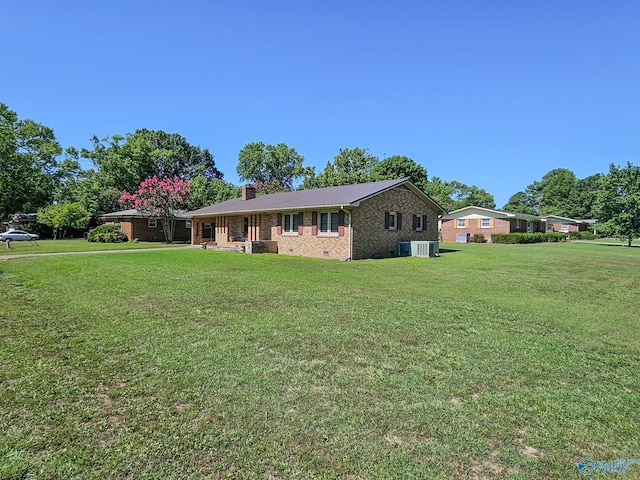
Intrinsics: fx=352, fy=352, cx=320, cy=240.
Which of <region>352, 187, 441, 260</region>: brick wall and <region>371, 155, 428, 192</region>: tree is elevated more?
<region>371, 155, 428, 192</region>: tree

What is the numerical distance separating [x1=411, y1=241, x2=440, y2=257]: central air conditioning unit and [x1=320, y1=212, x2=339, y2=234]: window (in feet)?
16.0

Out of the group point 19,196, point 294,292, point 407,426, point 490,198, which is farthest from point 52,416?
point 490,198

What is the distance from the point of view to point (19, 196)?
3525 cm

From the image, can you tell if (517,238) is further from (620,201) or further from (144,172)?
(144,172)

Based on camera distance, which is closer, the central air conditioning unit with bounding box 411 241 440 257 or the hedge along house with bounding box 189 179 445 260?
the hedge along house with bounding box 189 179 445 260

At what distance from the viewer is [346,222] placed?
1777cm

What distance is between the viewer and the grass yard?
249 cm

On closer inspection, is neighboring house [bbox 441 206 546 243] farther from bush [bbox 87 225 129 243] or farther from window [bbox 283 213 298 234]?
bush [bbox 87 225 129 243]

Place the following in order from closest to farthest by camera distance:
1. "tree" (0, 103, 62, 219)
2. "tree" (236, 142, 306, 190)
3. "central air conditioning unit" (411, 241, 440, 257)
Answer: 1. "central air conditioning unit" (411, 241, 440, 257)
2. "tree" (0, 103, 62, 219)
3. "tree" (236, 142, 306, 190)

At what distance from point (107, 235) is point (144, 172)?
1288cm

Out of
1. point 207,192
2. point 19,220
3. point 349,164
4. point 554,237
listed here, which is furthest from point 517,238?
point 19,220

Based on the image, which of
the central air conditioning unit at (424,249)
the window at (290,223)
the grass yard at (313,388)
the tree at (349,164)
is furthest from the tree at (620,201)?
the grass yard at (313,388)

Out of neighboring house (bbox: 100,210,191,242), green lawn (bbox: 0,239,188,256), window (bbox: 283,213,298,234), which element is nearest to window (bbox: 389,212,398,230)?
window (bbox: 283,213,298,234)

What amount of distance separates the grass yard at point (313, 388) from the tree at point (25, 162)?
35872 millimetres
